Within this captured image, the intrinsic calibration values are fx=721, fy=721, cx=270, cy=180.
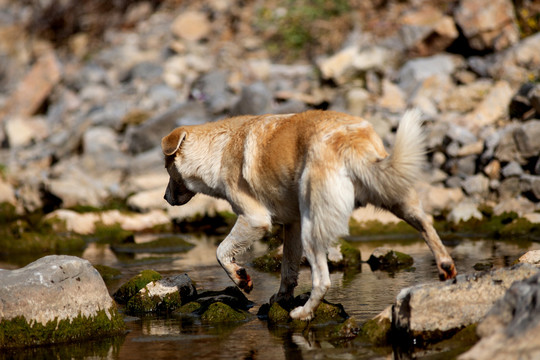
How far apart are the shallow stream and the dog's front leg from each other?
493 millimetres

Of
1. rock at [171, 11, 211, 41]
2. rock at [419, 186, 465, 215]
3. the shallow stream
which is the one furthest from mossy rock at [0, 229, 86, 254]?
rock at [171, 11, 211, 41]

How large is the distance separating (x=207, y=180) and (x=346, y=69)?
13.8 meters

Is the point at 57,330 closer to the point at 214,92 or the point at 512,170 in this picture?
the point at 512,170

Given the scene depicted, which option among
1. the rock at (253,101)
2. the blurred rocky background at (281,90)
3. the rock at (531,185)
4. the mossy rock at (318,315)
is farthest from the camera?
the rock at (253,101)

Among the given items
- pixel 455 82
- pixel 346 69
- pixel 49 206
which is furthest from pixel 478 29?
pixel 49 206

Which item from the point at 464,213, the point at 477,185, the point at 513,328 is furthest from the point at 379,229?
the point at 513,328

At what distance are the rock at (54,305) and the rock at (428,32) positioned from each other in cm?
1598

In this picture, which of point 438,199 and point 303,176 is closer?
point 303,176

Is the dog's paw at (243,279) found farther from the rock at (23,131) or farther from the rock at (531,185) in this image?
the rock at (23,131)

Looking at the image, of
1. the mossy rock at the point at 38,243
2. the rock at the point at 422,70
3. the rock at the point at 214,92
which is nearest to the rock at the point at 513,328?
the mossy rock at the point at 38,243

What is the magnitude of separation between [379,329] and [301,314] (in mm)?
955

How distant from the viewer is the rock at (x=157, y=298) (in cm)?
852

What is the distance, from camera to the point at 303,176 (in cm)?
672

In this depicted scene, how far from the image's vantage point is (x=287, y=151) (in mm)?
7070
